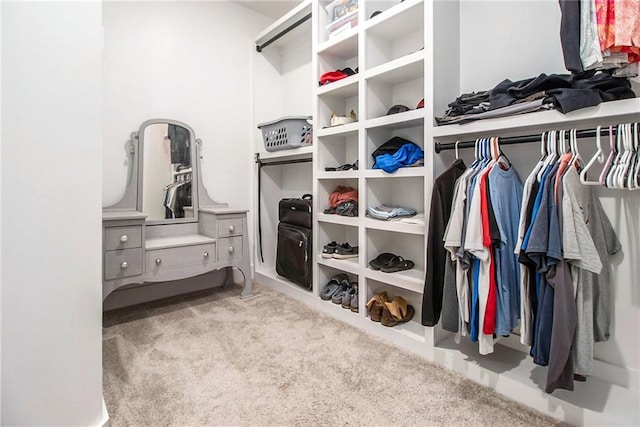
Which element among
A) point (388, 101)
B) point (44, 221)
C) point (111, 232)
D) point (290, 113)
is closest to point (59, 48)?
point (44, 221)

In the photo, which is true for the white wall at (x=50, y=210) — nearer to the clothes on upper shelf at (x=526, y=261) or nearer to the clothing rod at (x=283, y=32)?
the clothes on upper shelf at (x=526, y=261)

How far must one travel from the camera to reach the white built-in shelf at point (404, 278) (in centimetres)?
192

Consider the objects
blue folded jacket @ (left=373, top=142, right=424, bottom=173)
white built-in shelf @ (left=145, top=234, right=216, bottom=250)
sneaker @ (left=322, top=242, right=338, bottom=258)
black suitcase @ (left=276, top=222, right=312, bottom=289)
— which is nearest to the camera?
blue folded jacket @ (left=373, top=142, right=424, bottom=173)

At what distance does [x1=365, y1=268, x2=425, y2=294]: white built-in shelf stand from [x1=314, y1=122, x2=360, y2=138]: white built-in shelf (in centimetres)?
99

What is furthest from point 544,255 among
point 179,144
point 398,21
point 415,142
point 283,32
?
point 283,32

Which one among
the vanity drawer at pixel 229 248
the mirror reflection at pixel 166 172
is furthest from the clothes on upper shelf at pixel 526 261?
the mirror reflection at pixel 166 172

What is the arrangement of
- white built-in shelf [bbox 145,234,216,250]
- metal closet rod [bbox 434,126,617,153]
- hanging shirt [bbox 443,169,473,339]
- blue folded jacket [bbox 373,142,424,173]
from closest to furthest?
metal closet rod [bbox 434,126,617,153] → hanging shirt [bbox 443,169,473,339] → blue folded jacket [bbox 373,142,424,173] → white built-in shelf [bbox 145,234,216,250]

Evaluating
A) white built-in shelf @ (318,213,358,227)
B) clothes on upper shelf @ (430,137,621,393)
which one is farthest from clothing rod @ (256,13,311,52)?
clothes on upper shelf @ (430,137,621,393)

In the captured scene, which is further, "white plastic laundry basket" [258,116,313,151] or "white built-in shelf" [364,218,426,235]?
"white plastic laundry basket" [258,116,313,151]

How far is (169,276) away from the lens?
2400 millimetres

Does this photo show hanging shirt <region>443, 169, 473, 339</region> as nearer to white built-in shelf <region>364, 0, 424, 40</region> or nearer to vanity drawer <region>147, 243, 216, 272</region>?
white built-in shelf <region>364, 0, 424, 40</region>

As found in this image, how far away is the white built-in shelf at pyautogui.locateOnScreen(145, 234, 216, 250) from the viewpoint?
240cm

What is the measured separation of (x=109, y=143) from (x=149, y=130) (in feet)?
1.04

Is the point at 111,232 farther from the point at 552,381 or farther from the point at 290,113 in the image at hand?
the point at 552,381
